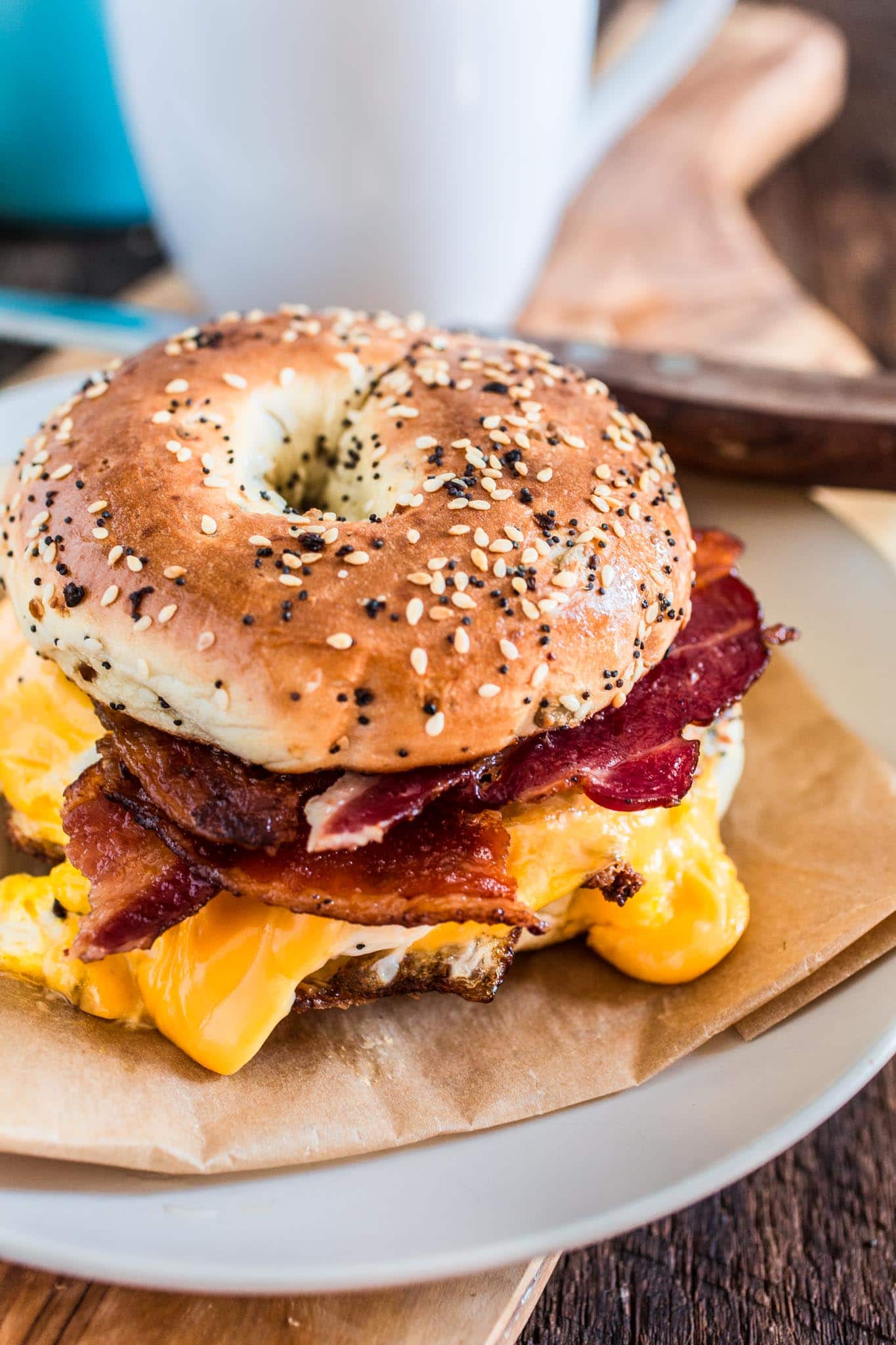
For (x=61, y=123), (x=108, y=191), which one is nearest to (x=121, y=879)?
(x=61, y=123)

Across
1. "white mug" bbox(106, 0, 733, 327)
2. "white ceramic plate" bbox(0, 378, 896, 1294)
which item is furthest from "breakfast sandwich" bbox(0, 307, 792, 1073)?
"white mug" bbox(106, 0, 733, 327)

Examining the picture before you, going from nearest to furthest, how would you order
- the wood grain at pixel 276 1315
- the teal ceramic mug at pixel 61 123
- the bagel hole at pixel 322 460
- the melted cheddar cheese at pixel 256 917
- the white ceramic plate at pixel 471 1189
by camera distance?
the white ceramic plate at pixel 471 1189
the wood grain at pixel 276 1315
the melted cheddar cheese at pixel 256 917
the bagel hole at pixel 322 460
the teal ceramic mug at pixel 61 123

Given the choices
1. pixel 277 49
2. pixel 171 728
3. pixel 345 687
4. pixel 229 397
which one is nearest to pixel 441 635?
pixel 345 687

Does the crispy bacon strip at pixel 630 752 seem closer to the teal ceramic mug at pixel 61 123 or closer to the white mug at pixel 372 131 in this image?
the white mug at pixel 372 131

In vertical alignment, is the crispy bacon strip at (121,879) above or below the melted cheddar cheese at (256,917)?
above

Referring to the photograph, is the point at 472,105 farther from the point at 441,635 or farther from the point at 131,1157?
the point at 131,1157

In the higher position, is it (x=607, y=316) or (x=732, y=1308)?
(x=607, y=316)

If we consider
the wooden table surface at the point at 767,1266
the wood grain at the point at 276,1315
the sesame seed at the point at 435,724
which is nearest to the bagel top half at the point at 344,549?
the sesame seed at the point at 435,724

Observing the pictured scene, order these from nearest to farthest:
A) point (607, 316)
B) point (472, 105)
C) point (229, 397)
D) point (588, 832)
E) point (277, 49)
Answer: point (588, 832), point (229, 397), point (277, 49), point (472, 105), point (607, 316)
